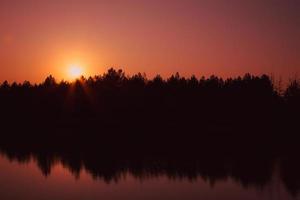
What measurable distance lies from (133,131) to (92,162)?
1706 inches

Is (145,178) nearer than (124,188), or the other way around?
(124,188)

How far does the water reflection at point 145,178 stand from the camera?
38.1 metres

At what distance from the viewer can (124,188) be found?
40.7m

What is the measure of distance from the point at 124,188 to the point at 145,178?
201 inches

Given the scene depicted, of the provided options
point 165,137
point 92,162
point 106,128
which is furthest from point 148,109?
point 92,162

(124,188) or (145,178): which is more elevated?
(145,178)

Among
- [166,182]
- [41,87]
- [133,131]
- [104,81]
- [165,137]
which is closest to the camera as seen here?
[166,182]

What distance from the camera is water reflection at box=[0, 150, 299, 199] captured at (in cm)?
3809

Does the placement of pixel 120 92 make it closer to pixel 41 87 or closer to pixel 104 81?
pixel 104 81

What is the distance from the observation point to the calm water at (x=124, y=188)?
37.2 m

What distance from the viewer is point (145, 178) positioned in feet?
149

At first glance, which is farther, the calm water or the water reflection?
the water reflection

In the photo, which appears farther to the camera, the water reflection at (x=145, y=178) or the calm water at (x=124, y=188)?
the water reflection at (x=145, y=178)

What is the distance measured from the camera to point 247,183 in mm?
43531
